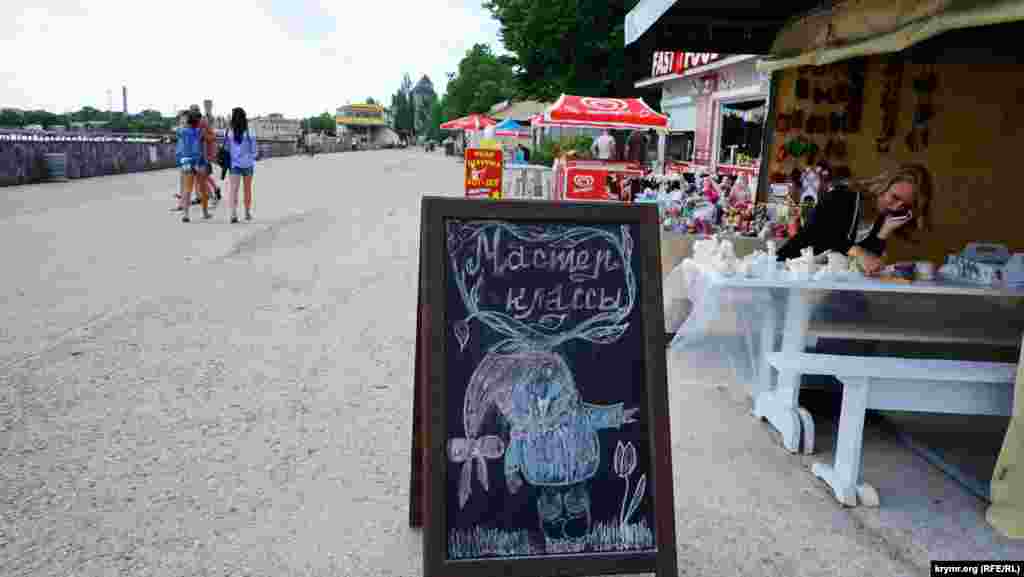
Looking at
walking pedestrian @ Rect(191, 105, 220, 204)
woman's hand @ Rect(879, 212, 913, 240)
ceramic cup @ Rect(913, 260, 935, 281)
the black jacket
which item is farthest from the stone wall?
ceramic cup @ Rect(913, 260, 935, 281)

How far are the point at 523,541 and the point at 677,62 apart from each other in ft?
72.7

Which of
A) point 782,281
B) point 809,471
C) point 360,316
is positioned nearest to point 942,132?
point 782,281

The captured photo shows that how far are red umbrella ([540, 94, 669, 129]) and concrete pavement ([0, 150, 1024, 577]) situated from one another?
8.96 meters

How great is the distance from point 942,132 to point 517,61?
25.1m

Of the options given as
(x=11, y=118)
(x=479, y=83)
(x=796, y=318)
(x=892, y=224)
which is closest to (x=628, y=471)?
(x=796, y=318)

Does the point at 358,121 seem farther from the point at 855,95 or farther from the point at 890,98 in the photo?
the point at 890,98

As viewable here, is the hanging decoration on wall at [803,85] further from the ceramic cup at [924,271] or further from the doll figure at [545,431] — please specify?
the doll figure at [545,431]

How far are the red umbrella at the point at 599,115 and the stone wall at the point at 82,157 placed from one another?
39.8ft

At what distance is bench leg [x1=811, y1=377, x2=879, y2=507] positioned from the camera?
11.9ft

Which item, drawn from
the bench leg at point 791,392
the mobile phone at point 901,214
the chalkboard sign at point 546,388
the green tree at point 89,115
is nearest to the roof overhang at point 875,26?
the mobile phone at point 901,214

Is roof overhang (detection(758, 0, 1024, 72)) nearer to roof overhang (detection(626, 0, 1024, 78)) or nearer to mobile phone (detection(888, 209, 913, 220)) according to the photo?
roof overhang (detection(626, 0, 1024, 78))

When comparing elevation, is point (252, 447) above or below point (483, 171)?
below

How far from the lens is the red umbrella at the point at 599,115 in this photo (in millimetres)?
15836

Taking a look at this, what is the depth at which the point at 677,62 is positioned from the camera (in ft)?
74.7
